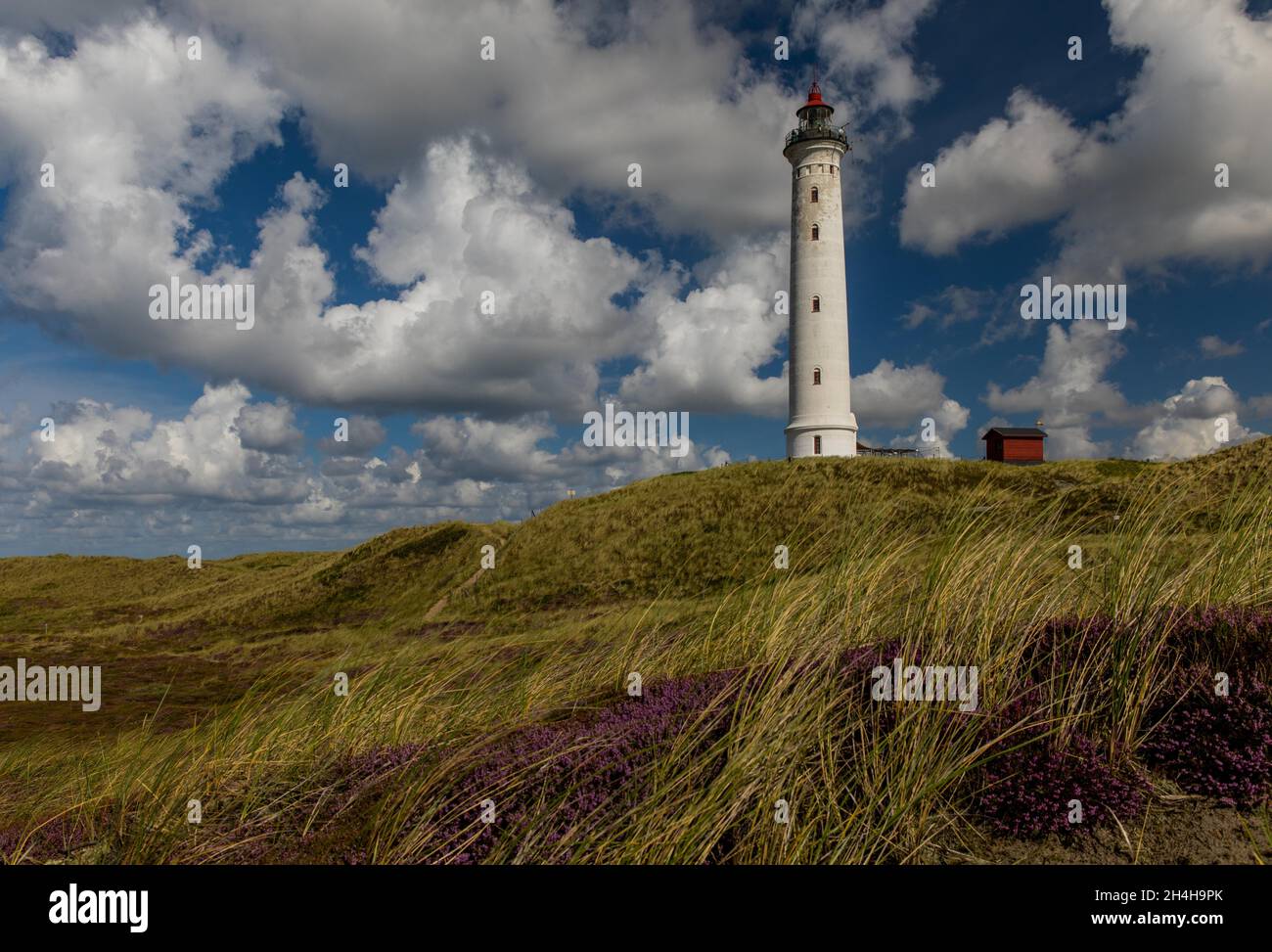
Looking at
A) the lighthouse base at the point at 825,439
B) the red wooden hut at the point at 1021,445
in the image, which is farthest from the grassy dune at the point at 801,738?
the red wooden hut at the point at 1021,445

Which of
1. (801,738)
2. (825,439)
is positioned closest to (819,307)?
(825,439)

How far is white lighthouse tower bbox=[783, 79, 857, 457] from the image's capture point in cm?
4697

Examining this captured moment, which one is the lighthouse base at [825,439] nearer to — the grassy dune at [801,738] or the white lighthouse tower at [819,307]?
the white lighthouse tower at [819,307]

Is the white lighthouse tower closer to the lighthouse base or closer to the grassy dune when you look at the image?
the lighthouse base

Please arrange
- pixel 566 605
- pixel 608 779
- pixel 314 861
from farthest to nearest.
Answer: pixel 566 605 → pixel 608 779 → pixel 314 861

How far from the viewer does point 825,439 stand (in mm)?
47000

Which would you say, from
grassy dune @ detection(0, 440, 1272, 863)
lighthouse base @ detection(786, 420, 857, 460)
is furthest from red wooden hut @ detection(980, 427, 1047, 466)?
grassy dune @ detection(0, 440, 1272, 863)

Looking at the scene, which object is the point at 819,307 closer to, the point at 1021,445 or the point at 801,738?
the point at 1021,445

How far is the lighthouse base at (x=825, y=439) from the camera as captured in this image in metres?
46.9

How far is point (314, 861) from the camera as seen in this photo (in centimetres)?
374

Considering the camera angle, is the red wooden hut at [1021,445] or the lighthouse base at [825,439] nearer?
the lighthouse base at [825,439]
